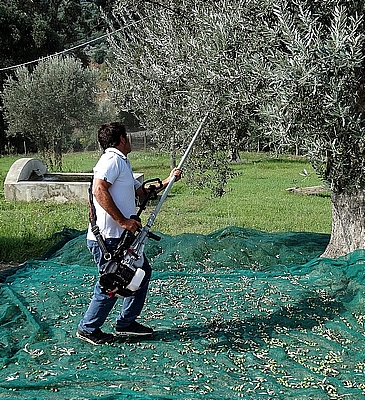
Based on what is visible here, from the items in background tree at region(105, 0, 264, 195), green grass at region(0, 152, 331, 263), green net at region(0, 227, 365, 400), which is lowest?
green grass at region(0, 152, 331, 263)

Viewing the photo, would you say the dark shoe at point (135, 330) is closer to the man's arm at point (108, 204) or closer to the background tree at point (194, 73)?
the man's arm at point (108, 204)

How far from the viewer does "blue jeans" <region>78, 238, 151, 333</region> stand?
17.0ft

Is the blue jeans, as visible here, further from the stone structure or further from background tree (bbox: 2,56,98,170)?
background tree (bbox: 2,56,98,170)

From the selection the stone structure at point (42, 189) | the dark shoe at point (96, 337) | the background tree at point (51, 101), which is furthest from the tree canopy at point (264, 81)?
the background tree at point (51, 101)

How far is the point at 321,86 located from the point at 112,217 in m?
2.09

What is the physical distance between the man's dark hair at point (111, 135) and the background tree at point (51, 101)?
17.8m

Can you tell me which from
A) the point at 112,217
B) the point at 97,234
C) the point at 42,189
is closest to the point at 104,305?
the point at 97,234

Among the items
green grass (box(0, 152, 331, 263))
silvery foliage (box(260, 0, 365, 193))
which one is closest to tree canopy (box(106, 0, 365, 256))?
silvery foliage (box(260, 0, 365, 193))

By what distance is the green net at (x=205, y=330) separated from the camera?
4.50 m

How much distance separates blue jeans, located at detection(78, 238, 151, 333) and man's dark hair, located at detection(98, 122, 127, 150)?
833 millimetres

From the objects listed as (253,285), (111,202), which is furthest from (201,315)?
(111,202)

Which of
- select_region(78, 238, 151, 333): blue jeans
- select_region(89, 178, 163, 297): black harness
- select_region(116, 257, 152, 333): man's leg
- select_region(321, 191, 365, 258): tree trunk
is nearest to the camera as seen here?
select_region(89, 178, 163, 297): black harness

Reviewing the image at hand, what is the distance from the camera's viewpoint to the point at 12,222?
1209 centimetres

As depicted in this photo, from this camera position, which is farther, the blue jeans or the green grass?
the green grass
